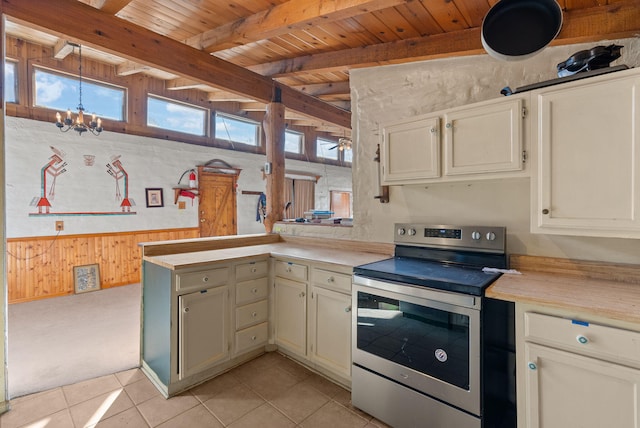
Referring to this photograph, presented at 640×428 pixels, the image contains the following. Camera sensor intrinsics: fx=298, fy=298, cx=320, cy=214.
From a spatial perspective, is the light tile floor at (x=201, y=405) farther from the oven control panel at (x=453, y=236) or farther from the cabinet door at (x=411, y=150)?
the cabinet door at (x=411, y=150)

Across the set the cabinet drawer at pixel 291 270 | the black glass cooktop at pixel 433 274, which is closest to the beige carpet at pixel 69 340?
the cabinet drawer at pixel 291 270

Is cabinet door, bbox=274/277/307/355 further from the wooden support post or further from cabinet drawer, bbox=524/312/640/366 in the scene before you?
cabinet drawer, bbox=524/312/640/366

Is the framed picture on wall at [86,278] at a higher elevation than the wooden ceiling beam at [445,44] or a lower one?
lower

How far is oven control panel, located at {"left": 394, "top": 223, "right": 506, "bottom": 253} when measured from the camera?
6.24ft

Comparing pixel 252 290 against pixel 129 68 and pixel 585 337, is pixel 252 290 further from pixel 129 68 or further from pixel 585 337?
pixel 129 68

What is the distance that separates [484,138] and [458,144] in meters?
0.15

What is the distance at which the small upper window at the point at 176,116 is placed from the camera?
206 inches

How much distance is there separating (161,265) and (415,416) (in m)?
1.87

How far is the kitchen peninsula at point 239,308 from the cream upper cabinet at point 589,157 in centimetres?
119

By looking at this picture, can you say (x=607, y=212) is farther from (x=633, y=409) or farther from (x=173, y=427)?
(x=173, y=427)

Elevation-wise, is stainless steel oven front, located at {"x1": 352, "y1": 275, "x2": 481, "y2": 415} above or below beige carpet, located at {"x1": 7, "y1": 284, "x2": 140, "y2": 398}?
above

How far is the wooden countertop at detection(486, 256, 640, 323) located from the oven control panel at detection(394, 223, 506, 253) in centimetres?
19

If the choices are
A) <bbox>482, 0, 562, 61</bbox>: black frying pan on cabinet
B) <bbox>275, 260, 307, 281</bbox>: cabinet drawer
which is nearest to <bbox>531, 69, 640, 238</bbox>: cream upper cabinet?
<bbox>482, 0, 562, 61</bbox>: black frying pan on cabinet

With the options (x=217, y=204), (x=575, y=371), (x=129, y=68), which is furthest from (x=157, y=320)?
(x=217, y=204)
